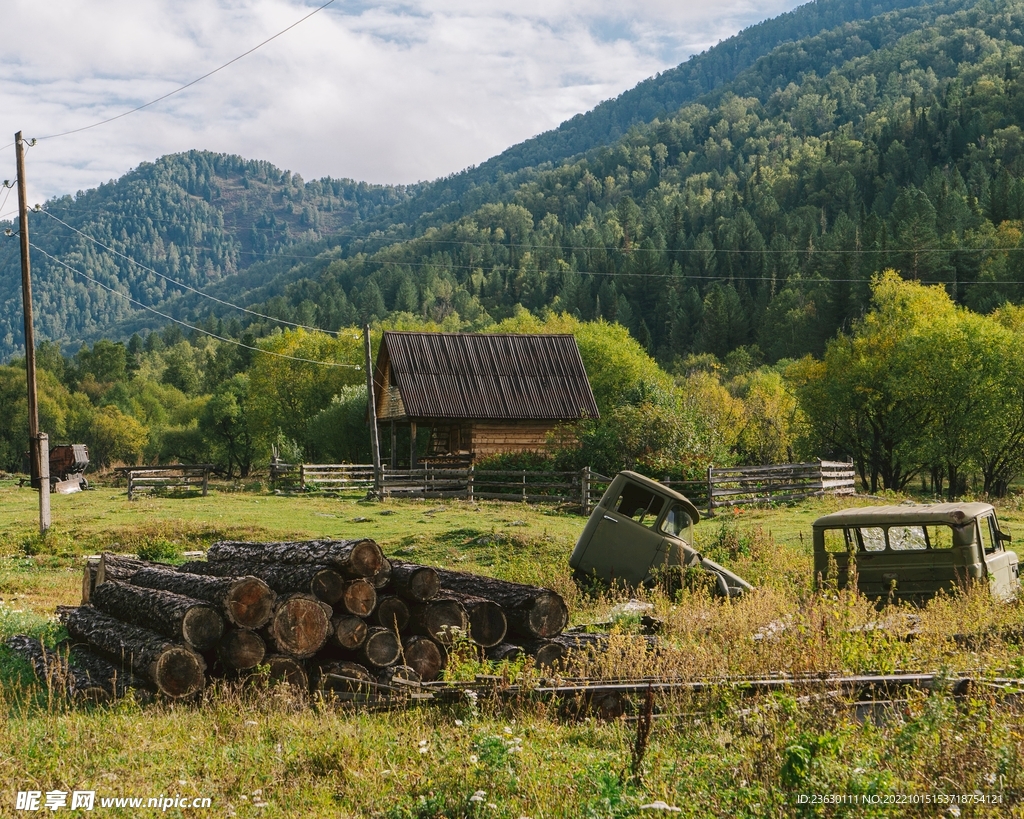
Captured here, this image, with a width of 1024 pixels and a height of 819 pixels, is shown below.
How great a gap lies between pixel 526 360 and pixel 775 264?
103 meters

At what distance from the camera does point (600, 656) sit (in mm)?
9133

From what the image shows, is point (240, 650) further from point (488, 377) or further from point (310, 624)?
point (488, 377)

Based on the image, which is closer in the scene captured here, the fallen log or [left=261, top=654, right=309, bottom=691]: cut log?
[left=261, top=654, right=309, bottom=691]: cut log

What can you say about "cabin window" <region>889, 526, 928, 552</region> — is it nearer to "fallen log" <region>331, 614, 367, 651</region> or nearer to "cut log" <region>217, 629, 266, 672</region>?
"fallen log" <region>331, 614, 367, 651</region>

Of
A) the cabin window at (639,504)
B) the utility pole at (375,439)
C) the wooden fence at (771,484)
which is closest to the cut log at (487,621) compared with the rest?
the cabin window at (639,504)

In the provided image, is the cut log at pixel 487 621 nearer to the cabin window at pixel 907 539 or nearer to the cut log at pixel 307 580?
the cut log at pixel 307 580

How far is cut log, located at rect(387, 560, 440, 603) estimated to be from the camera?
32.8 feet

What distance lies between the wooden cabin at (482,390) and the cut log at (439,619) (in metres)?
31.2

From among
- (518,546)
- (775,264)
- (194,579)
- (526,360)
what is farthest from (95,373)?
(194,579)

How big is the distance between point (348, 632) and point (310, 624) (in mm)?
415

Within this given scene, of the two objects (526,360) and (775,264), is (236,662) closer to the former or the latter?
(526,360)

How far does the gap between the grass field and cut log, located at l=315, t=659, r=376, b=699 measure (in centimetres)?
31

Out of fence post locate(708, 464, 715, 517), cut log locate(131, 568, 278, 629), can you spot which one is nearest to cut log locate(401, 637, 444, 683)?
cut log locate(131, 568, 278, 629)

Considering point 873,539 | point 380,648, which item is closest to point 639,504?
point 873,539
